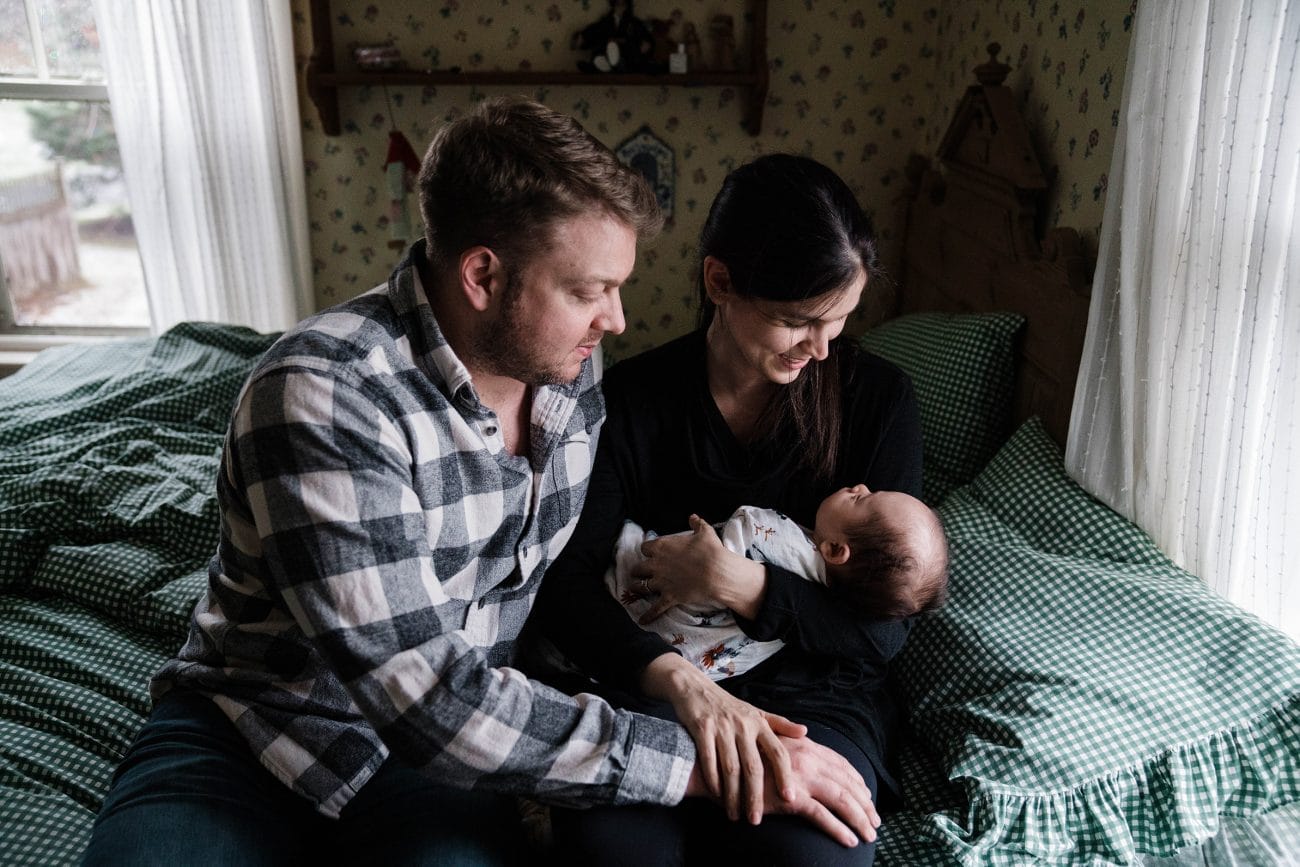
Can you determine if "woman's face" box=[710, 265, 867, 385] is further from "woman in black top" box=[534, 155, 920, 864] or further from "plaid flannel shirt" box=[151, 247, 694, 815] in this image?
"plaid flannel shirt" box=[151, 247, 694, 815]

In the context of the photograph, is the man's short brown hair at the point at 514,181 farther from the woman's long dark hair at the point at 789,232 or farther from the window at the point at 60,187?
the window at the point at 60,187

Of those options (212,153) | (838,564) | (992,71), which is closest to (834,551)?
(838,564)

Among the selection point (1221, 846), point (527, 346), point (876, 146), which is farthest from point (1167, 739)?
point (876, 146)

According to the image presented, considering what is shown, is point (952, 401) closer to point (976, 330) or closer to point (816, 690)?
point (976, 330)

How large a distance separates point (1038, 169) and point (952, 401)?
1.70ft

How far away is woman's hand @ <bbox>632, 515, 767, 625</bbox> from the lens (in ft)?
3.99

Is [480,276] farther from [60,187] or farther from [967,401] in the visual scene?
[60,187]

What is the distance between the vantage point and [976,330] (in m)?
1.96

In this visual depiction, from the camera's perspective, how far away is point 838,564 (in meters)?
1.28

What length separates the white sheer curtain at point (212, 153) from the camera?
292 cm

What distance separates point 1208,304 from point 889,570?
1.94 feet

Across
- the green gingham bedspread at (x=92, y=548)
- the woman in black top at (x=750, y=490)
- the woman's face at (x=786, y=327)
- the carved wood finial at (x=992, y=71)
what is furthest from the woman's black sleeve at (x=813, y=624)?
the carved wood finial at (x=992, y=71)

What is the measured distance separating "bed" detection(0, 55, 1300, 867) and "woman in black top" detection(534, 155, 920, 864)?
0.52 ft

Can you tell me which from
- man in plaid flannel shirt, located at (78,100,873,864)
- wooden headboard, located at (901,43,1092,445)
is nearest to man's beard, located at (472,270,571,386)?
man in plaid flannel shirt, located at (78,100,873,864)
